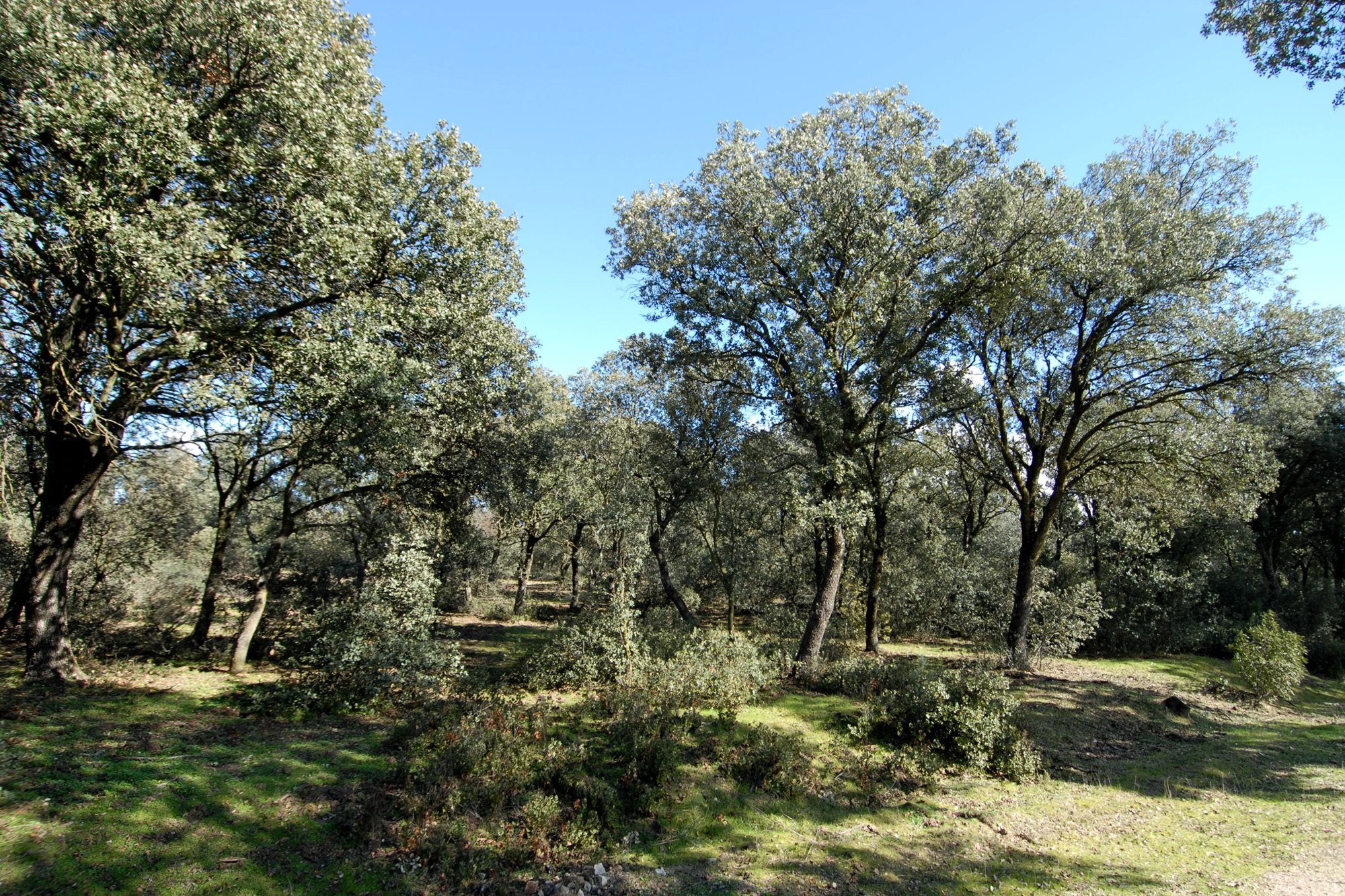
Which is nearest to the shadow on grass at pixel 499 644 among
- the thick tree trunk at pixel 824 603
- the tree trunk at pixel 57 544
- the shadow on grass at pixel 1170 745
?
the thick tree trunk at pixel 824 603

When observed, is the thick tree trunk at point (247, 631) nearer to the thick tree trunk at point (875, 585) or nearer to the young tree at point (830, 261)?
the young tree at point (830, 261)

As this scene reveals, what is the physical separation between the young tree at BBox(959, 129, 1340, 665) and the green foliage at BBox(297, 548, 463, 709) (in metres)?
15.4

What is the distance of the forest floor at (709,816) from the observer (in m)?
6.36

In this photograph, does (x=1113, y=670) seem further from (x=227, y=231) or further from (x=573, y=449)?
(x=227, y=231)

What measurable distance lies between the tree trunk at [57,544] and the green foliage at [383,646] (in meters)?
4.42

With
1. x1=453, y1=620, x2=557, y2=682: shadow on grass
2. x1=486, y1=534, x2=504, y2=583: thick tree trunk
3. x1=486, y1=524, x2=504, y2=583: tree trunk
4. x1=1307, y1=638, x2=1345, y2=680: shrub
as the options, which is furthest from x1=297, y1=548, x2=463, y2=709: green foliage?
x1=1307, y1=638, x2=1345, y2=680: shrub

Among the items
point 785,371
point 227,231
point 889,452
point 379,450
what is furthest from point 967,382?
point 227,231

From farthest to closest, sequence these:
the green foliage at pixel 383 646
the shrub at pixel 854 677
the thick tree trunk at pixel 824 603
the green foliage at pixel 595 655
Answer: the thick tree trunk at pixel 824 603
the shrub at pixel 854 677
the green foliage at pixel 595 655
the green foliage at pixel 383 646

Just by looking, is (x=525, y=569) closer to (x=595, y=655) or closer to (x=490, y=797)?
(x=595, y=655)

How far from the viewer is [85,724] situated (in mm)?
9109

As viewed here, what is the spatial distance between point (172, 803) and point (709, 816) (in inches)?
272

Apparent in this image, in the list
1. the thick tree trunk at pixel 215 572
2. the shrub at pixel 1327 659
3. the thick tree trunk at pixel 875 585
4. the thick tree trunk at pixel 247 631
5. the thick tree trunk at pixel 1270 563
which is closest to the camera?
the thick tree trunk at pixel 247 631

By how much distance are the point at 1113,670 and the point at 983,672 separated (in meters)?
12.1

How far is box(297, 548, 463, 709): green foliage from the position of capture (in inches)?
443
